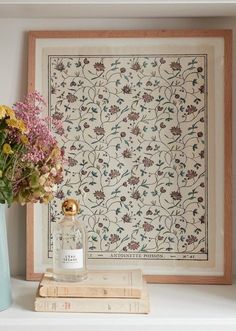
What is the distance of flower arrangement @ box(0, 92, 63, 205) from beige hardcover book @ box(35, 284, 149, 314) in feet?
0.70

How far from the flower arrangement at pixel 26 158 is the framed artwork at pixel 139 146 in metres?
0.22

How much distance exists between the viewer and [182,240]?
4.49 feet

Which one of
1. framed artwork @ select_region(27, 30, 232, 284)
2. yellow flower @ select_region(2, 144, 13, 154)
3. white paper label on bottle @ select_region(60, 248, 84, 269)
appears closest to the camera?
yellow flower @ select_region(2, 144, 13, 154)

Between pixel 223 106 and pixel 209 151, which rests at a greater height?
pixel 223 106

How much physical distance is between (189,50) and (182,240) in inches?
18.7

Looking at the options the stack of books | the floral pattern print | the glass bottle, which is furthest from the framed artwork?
the stack of books

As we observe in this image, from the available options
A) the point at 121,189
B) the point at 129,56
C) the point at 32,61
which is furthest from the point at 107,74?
the point at 121,189

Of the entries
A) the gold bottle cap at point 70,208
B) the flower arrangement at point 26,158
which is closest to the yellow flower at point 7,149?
the flower arrangement at point 26,158

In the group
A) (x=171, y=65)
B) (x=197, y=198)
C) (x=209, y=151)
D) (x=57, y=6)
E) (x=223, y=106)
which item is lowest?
(x=197, y=198)

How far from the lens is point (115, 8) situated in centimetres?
125

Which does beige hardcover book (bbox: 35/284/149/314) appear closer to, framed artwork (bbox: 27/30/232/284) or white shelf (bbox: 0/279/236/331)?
white shelf (bbox: 0/279/236/331)

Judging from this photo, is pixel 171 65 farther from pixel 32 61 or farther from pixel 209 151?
pixel 32 61

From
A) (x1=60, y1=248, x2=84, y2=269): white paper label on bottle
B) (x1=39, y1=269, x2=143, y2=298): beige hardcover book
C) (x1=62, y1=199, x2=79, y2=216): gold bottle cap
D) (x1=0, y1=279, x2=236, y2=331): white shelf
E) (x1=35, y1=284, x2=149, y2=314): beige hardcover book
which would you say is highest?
(x1=62, y1=199, x2=79, y2=216): gold bottle cap

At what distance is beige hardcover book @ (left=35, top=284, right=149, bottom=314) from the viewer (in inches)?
44.3
